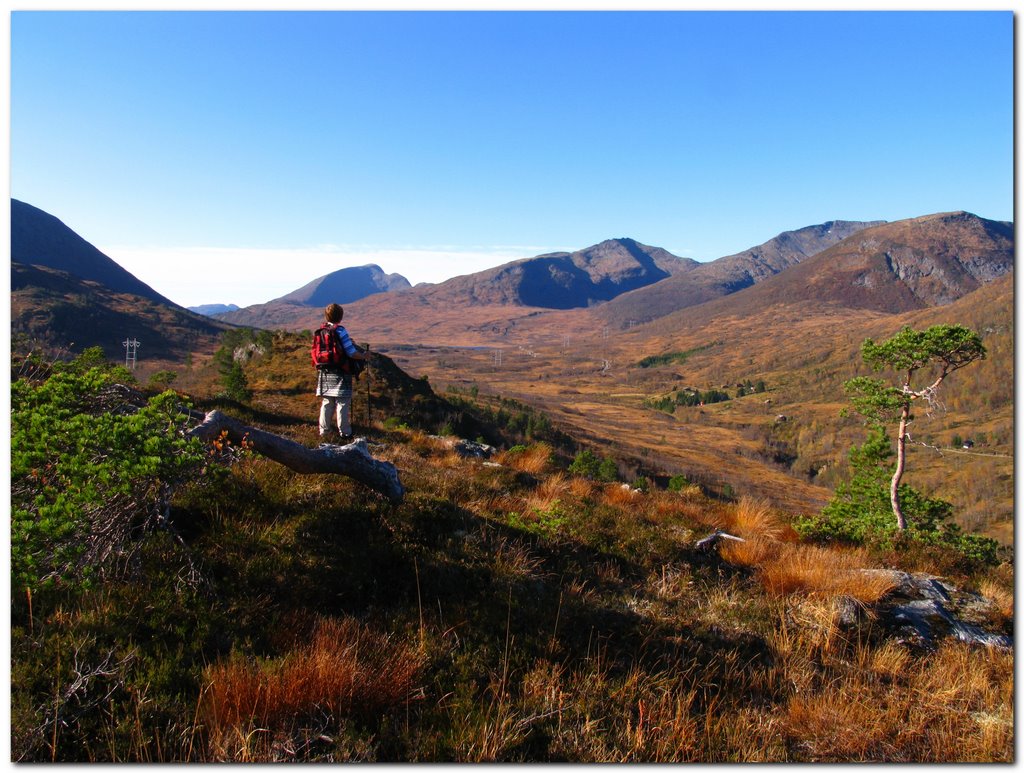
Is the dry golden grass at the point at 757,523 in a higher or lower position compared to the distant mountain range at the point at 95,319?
lower

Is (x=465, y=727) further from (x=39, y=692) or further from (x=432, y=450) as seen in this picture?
(x=432, y=450)

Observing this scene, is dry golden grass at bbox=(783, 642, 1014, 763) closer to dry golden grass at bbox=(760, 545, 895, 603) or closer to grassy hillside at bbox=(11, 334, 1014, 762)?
grassy hillside at bbox=(11, 334, 1014, 762)

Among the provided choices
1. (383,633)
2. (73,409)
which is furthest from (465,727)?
(73,409)

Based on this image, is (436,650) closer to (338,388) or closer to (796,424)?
(338,388)

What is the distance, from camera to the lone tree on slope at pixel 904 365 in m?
9.30

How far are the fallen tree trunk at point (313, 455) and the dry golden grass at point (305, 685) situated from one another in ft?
7.51

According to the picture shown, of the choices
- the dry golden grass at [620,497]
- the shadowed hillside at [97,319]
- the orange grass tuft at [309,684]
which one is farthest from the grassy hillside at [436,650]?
the shadowed hillside at [97,319]

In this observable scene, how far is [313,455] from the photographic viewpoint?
538 centimetres

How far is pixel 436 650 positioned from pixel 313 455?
261 centimetres

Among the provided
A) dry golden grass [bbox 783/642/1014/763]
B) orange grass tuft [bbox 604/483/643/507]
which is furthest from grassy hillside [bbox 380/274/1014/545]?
dry golden grass [bbox 783/642/1014/763]

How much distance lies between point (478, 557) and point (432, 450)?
300 inches

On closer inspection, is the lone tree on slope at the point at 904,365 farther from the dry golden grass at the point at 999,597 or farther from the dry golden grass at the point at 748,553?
the dry golden grass at the point at 748,553

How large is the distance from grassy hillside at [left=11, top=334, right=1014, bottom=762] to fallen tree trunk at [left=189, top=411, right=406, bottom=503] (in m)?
0.16

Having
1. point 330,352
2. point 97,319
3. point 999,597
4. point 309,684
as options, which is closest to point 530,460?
point 330,352
